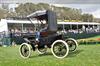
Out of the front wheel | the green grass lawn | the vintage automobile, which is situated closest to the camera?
the green grass lawn

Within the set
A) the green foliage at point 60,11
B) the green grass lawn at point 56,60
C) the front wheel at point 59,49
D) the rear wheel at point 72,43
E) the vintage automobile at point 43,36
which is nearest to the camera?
the green grass lawn at point 56,60

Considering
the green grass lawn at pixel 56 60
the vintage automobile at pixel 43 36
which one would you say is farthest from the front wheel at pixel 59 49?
the green grass lawn at pixel 56 60

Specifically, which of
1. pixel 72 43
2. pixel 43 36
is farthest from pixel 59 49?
pixel 72 43

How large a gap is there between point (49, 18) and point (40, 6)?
291ft

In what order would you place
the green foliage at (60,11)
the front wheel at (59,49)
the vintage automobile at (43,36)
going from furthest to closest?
the green foliage at (60,11) < the vintage automobile at (43,36) < the front wheel at (59,49)

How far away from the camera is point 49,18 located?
13000 mm

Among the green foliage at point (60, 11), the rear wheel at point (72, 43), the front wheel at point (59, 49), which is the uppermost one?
the front wheel at point (59, 49)

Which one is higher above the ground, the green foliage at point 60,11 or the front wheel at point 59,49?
the front wheel at point 59,49

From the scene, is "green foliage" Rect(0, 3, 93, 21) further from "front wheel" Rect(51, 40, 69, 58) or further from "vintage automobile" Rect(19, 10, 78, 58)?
"front wheel" Rect(51, 40, 69, 58)

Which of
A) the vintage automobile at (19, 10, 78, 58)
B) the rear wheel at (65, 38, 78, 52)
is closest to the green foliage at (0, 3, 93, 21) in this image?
the rear wheel at (65, 38, 78, 52)

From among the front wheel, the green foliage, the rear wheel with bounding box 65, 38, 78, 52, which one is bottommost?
the green foliage

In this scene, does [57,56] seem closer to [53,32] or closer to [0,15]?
[53,32]

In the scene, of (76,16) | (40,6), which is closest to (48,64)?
(40,6)

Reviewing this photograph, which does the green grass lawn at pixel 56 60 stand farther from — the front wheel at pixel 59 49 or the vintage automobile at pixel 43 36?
the vintage automobile at pixel 43 36
